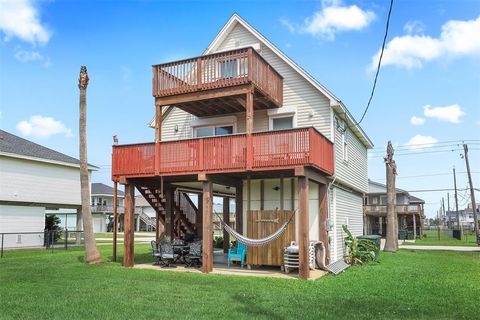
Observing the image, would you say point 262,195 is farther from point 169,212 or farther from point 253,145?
point 169,212

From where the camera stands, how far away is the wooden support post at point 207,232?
13.9 m

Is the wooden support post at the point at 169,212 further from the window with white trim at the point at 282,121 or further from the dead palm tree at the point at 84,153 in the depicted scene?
the window with white trim at the point at 282,121

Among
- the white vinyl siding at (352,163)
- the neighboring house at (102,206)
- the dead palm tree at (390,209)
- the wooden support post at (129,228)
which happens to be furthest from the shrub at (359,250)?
the neighboring house at (102,206)

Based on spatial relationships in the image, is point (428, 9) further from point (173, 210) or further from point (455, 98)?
point (173, 210)

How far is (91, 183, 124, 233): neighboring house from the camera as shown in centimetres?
5838

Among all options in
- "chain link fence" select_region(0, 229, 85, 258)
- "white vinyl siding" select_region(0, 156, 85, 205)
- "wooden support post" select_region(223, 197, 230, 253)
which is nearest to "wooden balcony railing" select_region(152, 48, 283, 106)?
"wooden support post" select_region(223, 197, 230, 253)

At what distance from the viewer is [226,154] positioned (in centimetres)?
1393

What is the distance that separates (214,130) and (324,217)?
556 cm

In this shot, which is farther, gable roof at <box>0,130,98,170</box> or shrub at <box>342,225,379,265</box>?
gable roof at <box>0,130,98,170</box>

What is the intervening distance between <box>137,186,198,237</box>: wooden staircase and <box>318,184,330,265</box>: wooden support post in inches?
245

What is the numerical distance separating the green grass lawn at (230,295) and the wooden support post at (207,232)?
91 centimetres

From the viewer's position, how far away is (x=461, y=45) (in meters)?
11.0

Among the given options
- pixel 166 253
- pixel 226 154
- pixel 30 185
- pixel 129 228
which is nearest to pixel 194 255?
pixel 166 253

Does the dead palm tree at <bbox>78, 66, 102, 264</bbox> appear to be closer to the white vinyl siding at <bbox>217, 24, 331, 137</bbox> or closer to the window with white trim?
the white vinyl siding at <bbox>217, 24, 331, 137</bbox>
